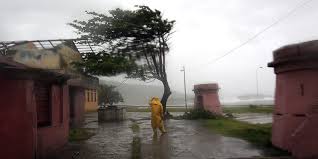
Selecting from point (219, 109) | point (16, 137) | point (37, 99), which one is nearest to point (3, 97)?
point (16, 137)

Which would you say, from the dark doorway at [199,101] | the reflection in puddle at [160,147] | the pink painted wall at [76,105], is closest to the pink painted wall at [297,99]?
the reflection in puddle at [160,147]

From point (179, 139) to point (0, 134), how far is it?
297 inches

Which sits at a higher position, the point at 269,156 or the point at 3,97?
the point at 3,97

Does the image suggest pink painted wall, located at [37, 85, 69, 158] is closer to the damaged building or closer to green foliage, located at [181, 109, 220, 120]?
the damaged building

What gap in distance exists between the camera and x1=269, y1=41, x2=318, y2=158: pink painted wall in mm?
9547

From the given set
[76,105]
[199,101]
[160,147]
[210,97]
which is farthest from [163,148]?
[199,101]

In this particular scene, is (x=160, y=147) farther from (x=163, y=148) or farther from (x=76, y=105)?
(x=76, y=105)

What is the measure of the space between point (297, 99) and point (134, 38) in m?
18.3

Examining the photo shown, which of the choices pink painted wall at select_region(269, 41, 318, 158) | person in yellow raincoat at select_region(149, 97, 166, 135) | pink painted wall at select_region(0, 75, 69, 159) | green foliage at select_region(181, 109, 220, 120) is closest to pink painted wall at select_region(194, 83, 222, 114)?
green foliage at select_region(181, 109, 220, 120)

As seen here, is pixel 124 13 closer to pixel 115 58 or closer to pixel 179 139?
pixel 115 58

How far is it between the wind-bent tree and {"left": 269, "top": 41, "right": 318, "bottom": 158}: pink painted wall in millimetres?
13999

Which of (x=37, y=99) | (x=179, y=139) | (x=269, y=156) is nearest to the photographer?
(x=269, y=156)

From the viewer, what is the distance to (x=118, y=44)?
28109 millimetres

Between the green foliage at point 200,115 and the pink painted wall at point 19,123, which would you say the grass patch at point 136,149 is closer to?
the pink painted wall at point 19,123
